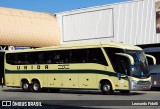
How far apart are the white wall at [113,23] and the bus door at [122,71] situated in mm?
12313

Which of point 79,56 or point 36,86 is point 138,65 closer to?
point 79,56

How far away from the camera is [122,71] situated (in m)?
22.3

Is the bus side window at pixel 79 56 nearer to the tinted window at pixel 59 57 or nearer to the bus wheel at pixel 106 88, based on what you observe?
the tinted window at pixel 59 57

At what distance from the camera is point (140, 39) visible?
116 ft

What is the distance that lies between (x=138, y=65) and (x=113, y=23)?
48.5ft

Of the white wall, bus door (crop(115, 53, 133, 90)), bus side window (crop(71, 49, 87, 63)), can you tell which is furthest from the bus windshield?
the white wall

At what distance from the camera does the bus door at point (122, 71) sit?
22.1 meters

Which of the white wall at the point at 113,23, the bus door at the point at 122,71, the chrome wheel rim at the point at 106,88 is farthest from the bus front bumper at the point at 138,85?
the white wall at the point at 113,23

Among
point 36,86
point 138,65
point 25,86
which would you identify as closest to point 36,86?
point 36,86

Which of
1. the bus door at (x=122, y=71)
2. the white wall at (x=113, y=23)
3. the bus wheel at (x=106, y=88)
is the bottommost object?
the bus wheel at (x=106, y=88)

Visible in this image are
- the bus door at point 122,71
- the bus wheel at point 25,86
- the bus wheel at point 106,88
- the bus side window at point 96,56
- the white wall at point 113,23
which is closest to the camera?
the bus door at point 122,71

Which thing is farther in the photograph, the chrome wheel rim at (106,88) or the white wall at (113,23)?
the white wall at (113,23)

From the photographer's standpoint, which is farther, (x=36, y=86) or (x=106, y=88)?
(x=36, y=86)

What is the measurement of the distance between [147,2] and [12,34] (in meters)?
12.6
